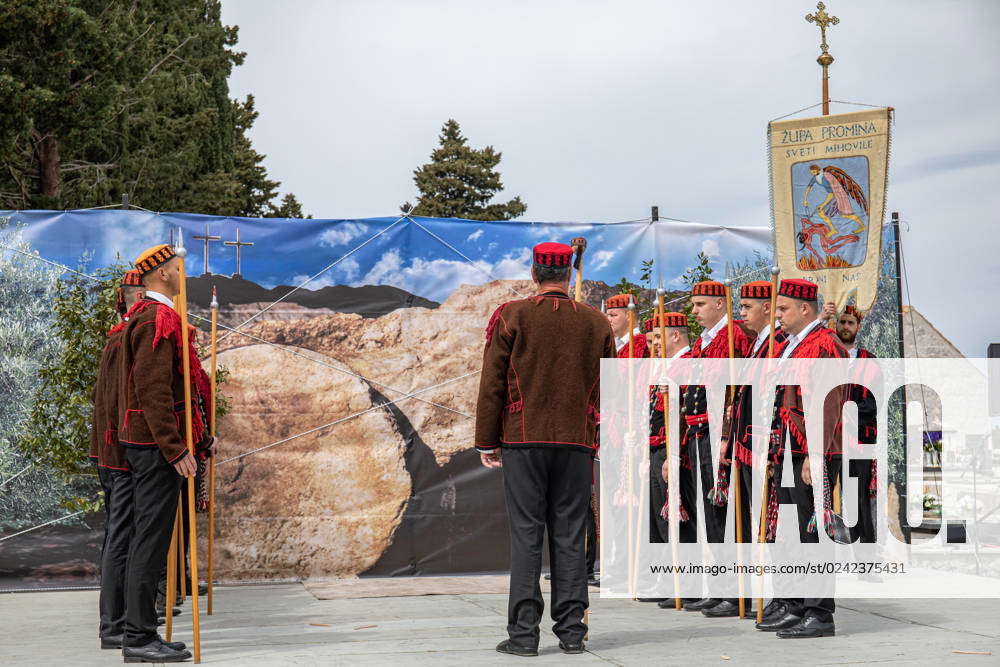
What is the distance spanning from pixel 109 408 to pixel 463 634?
1.94 m

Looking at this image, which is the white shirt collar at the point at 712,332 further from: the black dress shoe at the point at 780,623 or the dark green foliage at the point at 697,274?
the dark green foliage at the point at 697,274

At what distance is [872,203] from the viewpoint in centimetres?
809

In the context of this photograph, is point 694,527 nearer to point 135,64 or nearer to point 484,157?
point 135,64

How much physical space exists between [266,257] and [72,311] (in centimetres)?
133

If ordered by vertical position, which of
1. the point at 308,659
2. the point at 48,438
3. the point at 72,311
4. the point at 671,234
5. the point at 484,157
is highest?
the point at 484,157

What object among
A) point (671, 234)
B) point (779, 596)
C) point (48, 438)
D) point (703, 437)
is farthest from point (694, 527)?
point (48, 438)

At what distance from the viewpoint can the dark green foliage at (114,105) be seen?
12.1 m

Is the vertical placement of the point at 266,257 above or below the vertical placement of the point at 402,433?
above

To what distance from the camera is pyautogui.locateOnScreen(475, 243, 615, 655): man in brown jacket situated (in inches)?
192

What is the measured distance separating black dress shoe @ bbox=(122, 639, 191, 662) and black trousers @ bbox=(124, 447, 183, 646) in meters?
0.02

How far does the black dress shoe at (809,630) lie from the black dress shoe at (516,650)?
119cm

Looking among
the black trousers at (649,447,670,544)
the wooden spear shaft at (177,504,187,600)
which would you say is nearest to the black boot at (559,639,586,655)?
the wooden spear shaft at (177,504,187,600)

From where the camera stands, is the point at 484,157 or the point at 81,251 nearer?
the point at 81,251

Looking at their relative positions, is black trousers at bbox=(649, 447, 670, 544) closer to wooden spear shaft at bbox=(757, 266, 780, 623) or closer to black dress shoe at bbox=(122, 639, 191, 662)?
wooden spear shaft at bbox=(757, 266, 780, 623)
